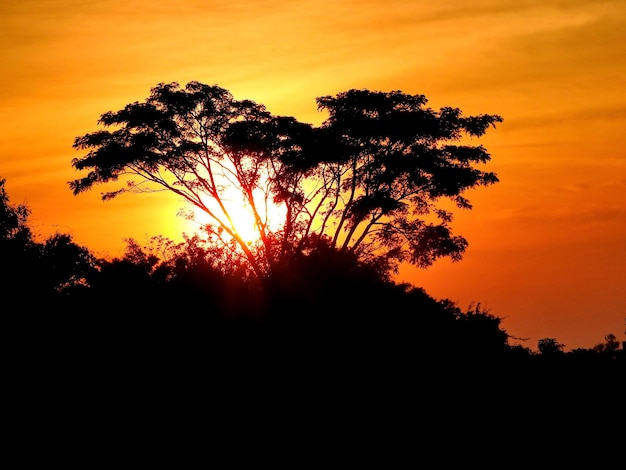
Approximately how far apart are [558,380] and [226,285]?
15371 millimetres

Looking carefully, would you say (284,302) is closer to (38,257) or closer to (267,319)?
(267,319)

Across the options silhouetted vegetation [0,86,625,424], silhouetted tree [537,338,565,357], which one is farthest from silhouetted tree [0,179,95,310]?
silhouetted tree [537,338,565,357]

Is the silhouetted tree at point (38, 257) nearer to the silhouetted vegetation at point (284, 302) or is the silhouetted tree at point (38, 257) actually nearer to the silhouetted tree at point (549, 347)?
the silhouetted vegetation at point (284, 302)

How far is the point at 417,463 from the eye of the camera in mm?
31406

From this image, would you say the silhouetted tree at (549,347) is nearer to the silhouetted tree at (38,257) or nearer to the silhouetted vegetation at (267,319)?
the silhouetted vegetation at (267,319)

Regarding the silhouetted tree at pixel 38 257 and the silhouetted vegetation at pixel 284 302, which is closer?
the silhouetted vegetation at pixel 284 302

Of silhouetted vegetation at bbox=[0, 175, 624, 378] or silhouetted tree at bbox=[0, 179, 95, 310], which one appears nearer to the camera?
silhouetted vegetation at bbox=[0, 175, 624, 378]

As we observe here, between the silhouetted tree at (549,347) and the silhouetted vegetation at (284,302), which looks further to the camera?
the silhouetted tree at (549,347)

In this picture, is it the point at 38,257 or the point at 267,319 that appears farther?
the point at 38,257

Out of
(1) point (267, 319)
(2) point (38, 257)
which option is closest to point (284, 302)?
(1) point (267, 319)

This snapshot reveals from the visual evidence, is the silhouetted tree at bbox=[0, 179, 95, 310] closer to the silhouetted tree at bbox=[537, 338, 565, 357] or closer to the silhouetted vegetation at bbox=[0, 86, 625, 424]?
the silhouetted vegetation at bbox=[0, 86, 625, 424]

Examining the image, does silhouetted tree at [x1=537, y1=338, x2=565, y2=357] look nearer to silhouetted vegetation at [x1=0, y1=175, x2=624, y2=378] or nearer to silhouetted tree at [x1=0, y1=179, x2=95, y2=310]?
silhouetted vegetation at [x1=0, y1=175, x2=624, y2=378]

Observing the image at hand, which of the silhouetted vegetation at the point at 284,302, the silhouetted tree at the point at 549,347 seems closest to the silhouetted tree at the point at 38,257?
the silhouetted vegetation at the point at 284,302

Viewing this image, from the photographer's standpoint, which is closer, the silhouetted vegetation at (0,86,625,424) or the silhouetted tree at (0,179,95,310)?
the silhouetted vegetation at (0,86,625,424)
